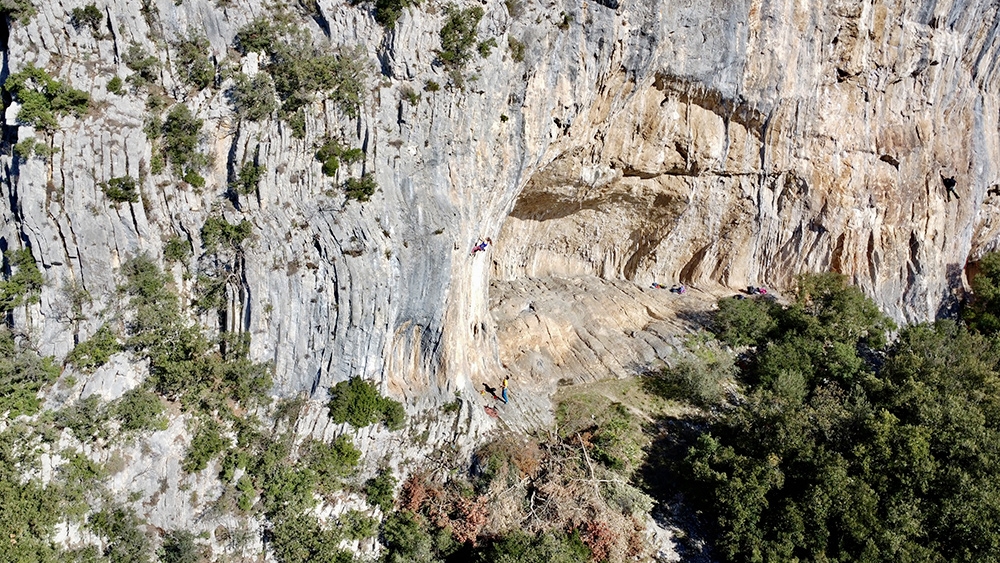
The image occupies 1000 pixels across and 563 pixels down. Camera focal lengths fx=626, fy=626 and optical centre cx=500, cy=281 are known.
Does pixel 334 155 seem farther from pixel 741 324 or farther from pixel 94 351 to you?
pixel 741 324

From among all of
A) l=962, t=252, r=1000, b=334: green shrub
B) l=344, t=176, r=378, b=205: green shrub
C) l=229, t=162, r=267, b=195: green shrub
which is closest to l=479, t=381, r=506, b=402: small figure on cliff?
l=344, t=176, r=378, b=205: green shrub

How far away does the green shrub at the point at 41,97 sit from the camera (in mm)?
17594

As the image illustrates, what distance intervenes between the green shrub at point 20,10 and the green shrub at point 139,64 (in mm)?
2539

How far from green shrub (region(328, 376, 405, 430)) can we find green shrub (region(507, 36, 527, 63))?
1197cm


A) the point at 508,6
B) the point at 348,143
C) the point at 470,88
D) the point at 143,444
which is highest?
the point at 508,6

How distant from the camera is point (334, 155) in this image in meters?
19.6

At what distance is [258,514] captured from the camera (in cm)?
1861

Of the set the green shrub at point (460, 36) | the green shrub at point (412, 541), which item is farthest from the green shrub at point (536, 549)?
the green shrub at point (460, 36)

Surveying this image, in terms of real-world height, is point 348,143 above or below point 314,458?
above

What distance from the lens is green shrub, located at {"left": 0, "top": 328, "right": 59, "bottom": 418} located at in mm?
17812

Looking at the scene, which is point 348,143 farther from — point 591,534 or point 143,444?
point 591,534

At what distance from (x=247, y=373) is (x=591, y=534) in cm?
1169

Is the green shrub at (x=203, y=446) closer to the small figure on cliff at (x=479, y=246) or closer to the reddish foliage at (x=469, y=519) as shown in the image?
the reddish foliage at (x=469, y=519)

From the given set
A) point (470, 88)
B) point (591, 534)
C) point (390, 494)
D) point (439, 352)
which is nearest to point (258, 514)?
point (390, 494)
